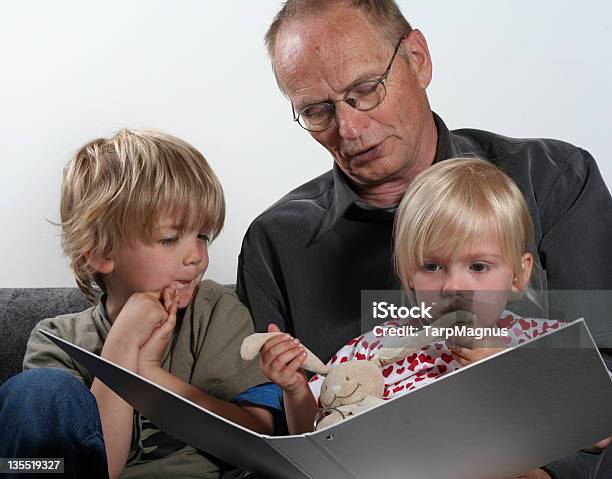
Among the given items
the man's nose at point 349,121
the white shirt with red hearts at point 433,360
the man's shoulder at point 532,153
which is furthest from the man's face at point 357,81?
the white shirt with red hearts at point 433,360

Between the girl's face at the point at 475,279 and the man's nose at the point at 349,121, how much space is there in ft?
0.96

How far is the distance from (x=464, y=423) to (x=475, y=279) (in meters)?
0.45

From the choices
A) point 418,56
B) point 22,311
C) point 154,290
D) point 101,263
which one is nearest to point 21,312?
point 22,311

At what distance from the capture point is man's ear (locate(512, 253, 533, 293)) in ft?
5.21

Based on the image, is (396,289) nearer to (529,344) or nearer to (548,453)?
(548,453)

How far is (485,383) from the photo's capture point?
3.44 feet

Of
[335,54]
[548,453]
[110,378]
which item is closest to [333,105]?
[335,54]

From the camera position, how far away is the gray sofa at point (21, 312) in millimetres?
2088

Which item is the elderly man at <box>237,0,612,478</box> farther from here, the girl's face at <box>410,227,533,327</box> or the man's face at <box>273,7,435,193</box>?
the girl's face at <box>410,227,533,327</box>

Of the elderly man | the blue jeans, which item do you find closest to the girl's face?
the elderly man

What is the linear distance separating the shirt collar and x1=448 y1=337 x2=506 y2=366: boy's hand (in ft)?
1.47

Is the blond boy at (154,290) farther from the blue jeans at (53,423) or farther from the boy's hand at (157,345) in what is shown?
the blue jeans at (53,423)

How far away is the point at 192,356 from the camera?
1782 mm

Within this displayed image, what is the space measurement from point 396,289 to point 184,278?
0.41 meters
